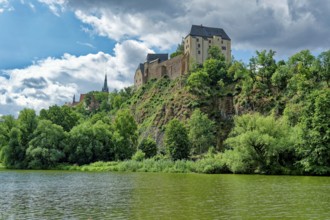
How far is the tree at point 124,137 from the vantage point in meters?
81.7

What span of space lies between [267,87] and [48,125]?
51.2 meters

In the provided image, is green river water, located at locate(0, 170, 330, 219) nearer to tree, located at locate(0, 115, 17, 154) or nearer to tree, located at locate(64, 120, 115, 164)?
tree, located at locate(64, 120, 115, 164)

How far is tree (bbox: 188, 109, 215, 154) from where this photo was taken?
262 ft

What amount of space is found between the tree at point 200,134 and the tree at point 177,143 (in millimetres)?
5627

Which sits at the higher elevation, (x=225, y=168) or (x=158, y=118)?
(x=158, y=118)

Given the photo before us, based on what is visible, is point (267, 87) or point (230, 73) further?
point (230, 73)

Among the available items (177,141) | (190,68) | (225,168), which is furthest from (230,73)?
(225,168)

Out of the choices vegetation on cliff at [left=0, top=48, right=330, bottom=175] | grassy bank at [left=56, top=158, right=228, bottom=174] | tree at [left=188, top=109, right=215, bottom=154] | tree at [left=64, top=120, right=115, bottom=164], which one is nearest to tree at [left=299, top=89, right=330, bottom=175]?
vegetation on cliff at [left=0, top=48, right=330, bottom=175]

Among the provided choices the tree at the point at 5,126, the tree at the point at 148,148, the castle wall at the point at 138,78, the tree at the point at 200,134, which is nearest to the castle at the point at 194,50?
the castle wall at the point at 138,78

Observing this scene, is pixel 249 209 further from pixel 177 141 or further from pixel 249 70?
pixel 249 70

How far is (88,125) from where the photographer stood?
84.8 metres

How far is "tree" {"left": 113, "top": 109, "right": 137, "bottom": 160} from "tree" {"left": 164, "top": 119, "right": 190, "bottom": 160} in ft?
40.1

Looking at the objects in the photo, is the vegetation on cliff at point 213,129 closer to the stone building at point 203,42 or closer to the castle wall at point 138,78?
the stone building at point 203,42

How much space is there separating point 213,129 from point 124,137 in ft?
67.3
